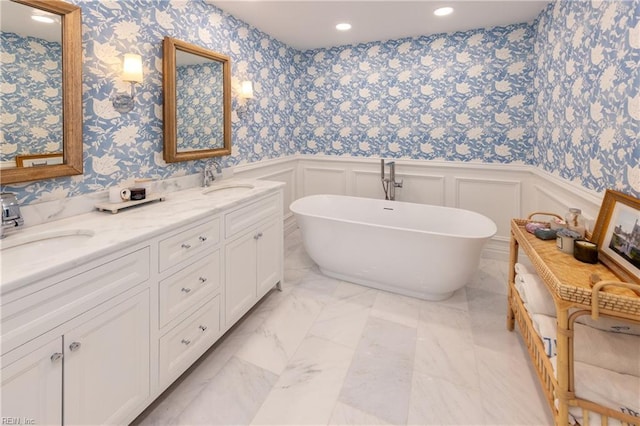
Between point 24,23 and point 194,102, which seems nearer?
point 24,23

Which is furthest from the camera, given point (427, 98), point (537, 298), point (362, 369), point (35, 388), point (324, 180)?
point (324, 180)

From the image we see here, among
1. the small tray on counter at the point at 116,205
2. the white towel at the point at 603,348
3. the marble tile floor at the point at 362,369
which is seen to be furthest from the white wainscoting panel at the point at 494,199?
the small tray on counter at the point at 116,205

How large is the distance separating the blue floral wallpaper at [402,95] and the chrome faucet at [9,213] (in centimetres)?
11

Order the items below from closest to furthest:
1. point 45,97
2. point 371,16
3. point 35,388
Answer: point 35,388
point 45,97
point 371,16

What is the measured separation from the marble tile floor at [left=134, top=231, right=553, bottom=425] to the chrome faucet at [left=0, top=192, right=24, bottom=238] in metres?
1.04

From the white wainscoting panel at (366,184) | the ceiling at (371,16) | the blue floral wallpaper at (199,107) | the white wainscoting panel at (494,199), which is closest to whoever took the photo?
the blue floral wallpaper at (199,107)

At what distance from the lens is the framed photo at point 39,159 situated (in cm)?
146

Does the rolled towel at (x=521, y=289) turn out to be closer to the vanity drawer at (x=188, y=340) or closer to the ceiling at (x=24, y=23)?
the vanity drawer at (x=188, y=340)

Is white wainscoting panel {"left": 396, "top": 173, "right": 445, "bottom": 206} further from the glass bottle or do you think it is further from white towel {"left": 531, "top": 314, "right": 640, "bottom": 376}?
white towel {"left": 531, "top": 314, "right": 640, "bottom": 376}

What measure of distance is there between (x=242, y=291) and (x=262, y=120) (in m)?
2.00

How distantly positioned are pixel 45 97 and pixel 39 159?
11.6 inches

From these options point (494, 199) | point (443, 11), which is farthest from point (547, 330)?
point (443, 11)

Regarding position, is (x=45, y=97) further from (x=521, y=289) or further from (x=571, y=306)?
(x=521, y=289)

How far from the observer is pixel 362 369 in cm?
186
